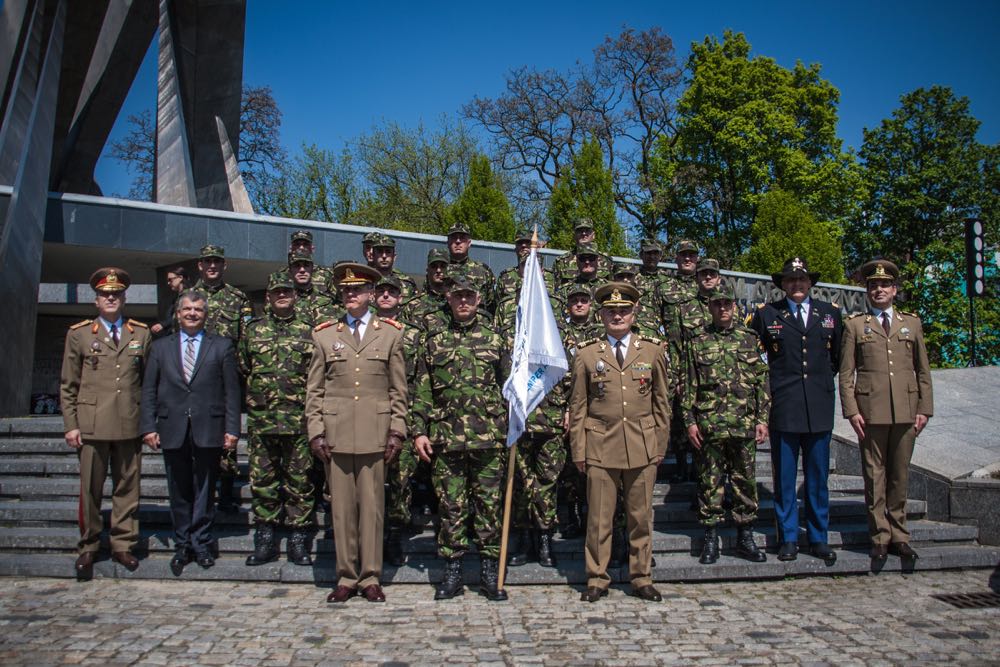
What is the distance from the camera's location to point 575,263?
7.79m

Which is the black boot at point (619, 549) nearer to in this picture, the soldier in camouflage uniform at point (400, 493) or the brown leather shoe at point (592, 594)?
the brown leather shoe at point (592, 594)

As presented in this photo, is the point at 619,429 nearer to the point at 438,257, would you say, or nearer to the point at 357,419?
the point at 357,419

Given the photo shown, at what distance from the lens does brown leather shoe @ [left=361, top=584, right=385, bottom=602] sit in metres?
5.00

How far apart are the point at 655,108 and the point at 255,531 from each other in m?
31.4

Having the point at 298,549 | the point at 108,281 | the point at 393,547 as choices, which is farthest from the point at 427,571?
the point at 108,281

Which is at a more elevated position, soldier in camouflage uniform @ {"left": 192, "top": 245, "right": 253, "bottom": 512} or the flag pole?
soldier in camouflage uniform @ {"left": 192, "top": 245, "right": 253, "bottom": 512}

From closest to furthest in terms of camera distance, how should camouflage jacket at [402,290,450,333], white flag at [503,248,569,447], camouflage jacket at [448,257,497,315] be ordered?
1. white flag at [503,248,569,447]
2. camouflage jacket at [402,290,450,333]
3. camouflage jacket at [448,257,497,315]

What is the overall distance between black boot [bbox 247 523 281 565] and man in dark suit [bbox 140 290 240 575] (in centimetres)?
32

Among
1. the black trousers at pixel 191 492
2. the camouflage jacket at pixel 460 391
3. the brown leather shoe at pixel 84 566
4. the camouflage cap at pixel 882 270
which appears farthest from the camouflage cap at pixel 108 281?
the camouflage cap at pixel 882 270

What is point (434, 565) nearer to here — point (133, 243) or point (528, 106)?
point (133, 243)

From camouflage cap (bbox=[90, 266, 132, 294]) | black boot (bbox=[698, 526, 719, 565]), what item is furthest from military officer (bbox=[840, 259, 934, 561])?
camouflage cap (bbox=[90, 266, 132, 294])

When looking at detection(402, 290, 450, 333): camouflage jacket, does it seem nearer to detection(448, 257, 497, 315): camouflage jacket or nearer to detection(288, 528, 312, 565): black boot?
detection(448, 257, 497, 315): camouflage jacket

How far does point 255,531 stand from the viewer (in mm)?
6141

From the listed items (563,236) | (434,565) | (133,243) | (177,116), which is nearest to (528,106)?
(563,236)
